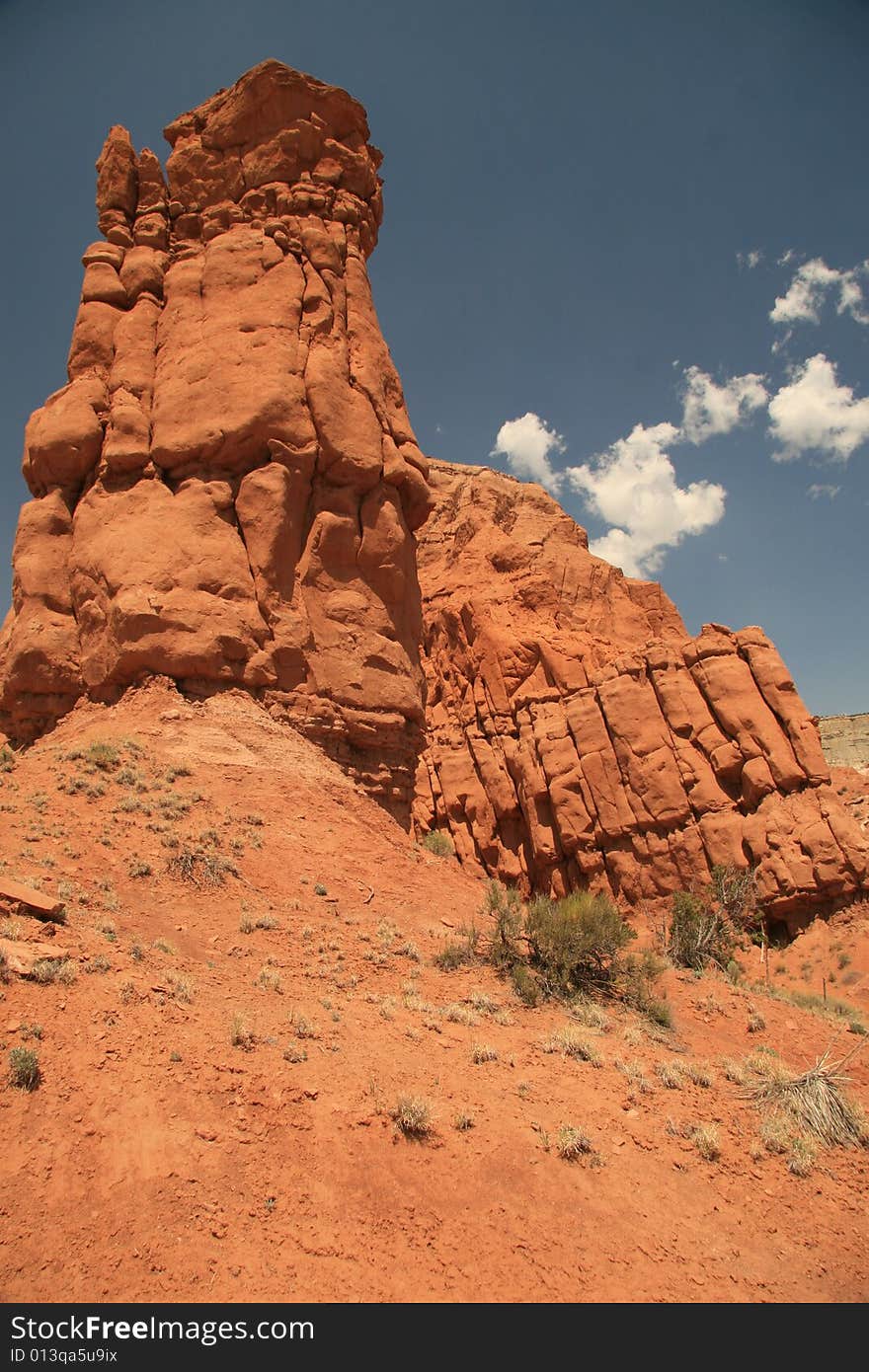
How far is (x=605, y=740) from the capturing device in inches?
1061

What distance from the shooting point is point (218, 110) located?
67.2ft

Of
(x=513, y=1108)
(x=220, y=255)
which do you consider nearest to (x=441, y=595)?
(x=220, y=255)

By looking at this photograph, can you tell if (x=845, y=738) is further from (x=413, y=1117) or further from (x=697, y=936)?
(x=413, y=1117)

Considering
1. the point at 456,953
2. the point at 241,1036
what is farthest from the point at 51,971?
the point at 456,953

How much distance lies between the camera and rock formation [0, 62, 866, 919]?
1602 cm

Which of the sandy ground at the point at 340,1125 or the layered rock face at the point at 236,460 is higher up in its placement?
the layered rock face at the point at 236,460

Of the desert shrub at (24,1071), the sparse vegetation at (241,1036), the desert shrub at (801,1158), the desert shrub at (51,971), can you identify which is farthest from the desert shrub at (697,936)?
the desert shrub at (24,1071)

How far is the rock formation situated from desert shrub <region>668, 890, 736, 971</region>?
7.37 feet

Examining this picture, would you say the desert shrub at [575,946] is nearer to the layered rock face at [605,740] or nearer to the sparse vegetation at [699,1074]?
the sparse vegetation at [699,1074]

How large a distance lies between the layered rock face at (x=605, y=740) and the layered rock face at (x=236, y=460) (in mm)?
10675

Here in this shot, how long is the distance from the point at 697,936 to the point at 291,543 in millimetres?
11980

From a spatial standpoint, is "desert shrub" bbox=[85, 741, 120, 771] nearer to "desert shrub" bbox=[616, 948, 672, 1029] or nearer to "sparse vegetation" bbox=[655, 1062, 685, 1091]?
"desert shrub" bbox=[616, 948, 672, 1029]

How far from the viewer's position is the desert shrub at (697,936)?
47.5ft

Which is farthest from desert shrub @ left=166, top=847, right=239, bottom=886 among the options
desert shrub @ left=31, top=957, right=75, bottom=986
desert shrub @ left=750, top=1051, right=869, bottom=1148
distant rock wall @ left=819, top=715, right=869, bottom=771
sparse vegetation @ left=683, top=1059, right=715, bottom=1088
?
distant rock wall @ left=819, top=715, right=869, bottom=771
